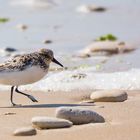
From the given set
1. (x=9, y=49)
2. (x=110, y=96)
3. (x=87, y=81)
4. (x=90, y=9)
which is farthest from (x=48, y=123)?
(x=90, y=9)

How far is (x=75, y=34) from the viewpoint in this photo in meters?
16.3

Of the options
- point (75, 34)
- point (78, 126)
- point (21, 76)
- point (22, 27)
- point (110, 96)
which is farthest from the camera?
point (22, 27)

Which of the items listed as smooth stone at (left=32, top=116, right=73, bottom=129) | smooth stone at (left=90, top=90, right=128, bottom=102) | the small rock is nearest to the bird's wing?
smooth stone at (left=90, top=90, right=128, bottom=102)

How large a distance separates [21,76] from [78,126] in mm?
1657

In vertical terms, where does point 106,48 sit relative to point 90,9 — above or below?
below

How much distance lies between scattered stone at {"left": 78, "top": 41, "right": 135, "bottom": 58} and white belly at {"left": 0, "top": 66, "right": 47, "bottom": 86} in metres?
5.13

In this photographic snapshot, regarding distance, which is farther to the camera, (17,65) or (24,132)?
(17,65)

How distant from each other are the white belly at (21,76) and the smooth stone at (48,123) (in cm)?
156

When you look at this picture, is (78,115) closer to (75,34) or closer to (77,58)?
(77,58)

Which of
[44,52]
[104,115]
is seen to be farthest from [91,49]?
[104,115]

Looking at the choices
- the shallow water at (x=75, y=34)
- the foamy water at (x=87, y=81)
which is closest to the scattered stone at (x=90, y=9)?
the shallow water at (x=75, y=34)

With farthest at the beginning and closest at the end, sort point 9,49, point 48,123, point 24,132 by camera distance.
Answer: point 9,49, point 48,123, point 24,132

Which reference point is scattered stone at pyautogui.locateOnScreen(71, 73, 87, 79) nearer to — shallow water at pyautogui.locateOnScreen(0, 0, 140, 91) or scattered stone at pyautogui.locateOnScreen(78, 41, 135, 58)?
shallow water at pyautogui.locateOnScreen(0, 0, 140, 91)

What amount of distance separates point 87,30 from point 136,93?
7.34 metres
